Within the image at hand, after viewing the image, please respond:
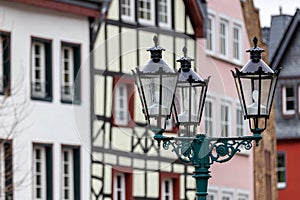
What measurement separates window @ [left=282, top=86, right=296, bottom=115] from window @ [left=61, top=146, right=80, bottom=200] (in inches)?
1057

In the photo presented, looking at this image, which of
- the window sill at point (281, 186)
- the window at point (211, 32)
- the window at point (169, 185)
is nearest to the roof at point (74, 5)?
the window at point (169, 185)

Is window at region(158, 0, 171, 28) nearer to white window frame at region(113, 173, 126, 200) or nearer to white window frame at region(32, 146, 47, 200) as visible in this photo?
white window frame at region(113, 173, 126, 200)

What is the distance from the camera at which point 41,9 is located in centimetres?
3981

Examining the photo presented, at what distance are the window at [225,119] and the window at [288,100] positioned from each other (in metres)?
49.9

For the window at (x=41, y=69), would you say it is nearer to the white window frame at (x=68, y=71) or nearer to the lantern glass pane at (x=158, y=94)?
the white window frame at (x=68, y=71)

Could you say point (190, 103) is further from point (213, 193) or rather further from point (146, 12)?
point (213, 193)

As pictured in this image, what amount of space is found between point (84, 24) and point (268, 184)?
15161 millimetres

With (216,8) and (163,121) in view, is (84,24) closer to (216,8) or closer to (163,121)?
(216,8)

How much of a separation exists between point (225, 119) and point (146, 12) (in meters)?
28.5

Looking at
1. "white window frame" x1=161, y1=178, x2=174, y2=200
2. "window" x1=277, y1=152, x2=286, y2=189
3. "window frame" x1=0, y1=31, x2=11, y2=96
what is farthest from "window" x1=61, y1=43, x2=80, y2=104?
"window" x1=277, y1=152, x2=286, y2=189

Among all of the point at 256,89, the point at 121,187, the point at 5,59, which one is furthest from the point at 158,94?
the point at 121,187

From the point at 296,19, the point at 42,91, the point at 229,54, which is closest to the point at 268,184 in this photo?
the point at 229,54

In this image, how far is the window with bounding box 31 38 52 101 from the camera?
3966 cm

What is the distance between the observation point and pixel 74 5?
40.6m
